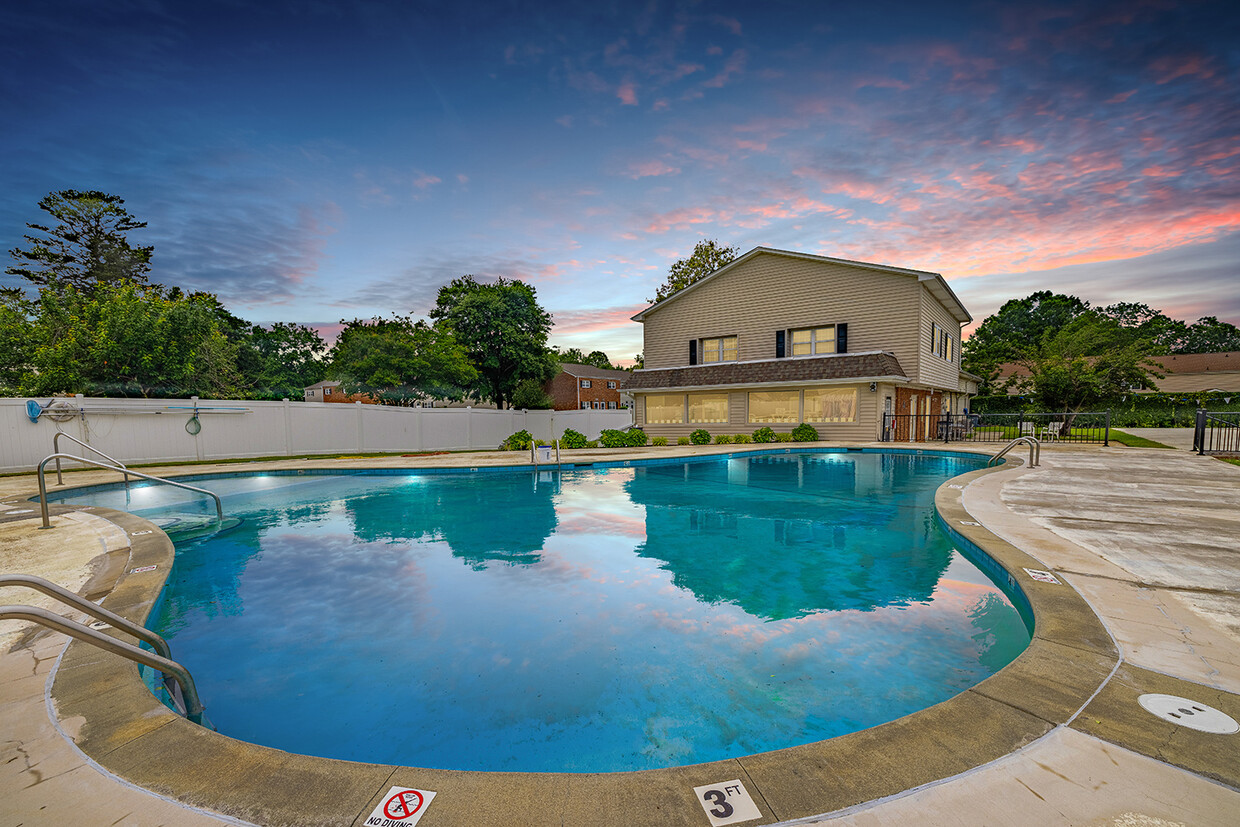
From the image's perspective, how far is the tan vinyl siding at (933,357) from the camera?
1903 centimetres

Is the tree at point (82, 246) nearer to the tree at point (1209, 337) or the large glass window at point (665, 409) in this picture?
the large glass window at point (665, 409)

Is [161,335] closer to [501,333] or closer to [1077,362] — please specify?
[501,333]

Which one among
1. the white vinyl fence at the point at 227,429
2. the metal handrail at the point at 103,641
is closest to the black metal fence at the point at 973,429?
the white vinyl fence at the point at 227,429

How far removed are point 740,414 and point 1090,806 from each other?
20.7 metres

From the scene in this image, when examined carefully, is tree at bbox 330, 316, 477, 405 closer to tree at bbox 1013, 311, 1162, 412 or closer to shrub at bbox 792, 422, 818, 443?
shrub at bbox 792, 422, 818, 443

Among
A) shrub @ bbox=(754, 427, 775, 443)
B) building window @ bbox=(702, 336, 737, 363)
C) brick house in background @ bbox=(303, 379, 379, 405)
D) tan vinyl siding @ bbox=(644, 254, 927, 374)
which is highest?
tan vinyl siding @ bbox=(644, 254, 927, 374)

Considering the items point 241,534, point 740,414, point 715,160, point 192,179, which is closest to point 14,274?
point 192,179

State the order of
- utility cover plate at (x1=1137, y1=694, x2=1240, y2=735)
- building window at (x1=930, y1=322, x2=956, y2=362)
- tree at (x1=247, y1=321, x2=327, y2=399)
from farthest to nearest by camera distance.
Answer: tree at (x1=247, y1=321, x2=327, y2=399) < building window at (x1=930, y1=322, x2=956, y2=362) < utility cover plate at (x1=1137, y1=694, x2=1240, y2=735)

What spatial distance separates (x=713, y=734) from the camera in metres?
3.10

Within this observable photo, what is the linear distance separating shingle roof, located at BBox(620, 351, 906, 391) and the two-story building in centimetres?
5

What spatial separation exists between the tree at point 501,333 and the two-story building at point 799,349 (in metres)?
8.61

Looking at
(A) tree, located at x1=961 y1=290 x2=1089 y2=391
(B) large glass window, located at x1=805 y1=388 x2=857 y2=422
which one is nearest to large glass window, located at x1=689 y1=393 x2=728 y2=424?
(B) large glass window, located at x1=805 y1=388 x2=857 y2=422

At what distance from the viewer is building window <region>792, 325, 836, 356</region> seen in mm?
20516

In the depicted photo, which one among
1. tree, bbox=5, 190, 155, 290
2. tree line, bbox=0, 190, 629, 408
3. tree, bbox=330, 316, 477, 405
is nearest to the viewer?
tree line, bbox=0, 190, 629, 408
